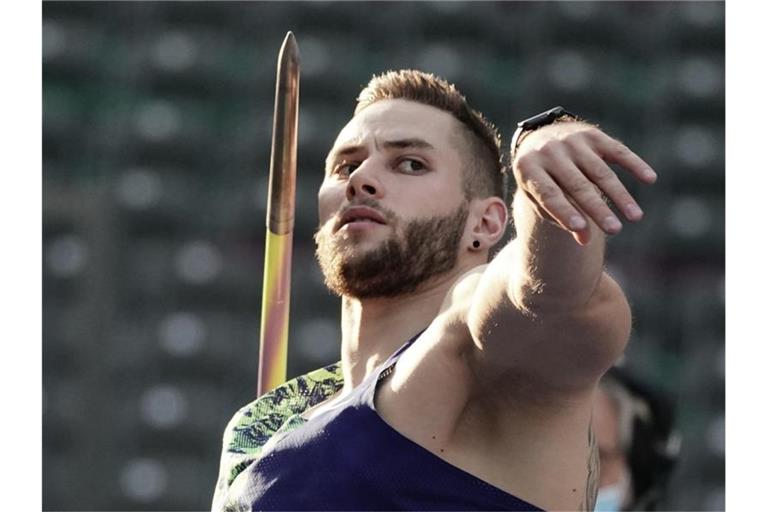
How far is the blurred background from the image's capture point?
20.2 m

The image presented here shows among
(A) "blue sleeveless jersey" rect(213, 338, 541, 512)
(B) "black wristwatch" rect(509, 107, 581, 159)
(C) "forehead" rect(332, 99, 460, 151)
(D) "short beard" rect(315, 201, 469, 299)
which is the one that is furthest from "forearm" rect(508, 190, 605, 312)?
(C) "forehead" rect(332, 99, 460, 151)

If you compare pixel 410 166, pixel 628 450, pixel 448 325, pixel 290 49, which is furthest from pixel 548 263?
pixel 628 450

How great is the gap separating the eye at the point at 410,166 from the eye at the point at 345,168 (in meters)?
0.21

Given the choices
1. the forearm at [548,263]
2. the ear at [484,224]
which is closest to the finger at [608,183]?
the forearm at [548,263]

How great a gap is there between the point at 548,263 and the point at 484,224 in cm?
134

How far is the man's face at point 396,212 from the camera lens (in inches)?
170

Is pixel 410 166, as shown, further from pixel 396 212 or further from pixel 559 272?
pixel 559 272

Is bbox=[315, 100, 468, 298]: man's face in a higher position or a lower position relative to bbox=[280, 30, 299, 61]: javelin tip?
lower

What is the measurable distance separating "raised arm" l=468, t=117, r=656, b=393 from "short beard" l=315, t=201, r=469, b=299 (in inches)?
31.2

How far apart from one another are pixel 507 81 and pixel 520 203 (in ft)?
60.3

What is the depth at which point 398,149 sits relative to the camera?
4.48 m

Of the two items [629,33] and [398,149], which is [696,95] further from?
[398,149]

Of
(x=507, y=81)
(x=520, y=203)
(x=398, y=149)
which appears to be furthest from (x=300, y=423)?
(x=507, y=81)

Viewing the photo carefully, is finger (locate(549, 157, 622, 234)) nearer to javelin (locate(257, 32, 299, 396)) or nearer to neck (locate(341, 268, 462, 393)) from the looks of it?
neck (locate(341, 268, 462, 393))
